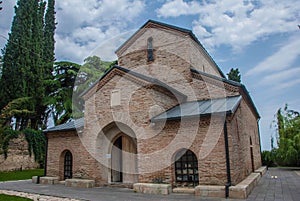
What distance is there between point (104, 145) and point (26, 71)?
1565 cm

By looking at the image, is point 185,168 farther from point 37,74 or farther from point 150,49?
point 37,74

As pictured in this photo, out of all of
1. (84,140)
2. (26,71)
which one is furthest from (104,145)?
(26,71)

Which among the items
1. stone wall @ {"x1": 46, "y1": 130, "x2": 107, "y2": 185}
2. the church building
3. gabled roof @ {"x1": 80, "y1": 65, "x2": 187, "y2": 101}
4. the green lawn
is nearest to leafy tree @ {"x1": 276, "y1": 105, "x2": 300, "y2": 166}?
the church building

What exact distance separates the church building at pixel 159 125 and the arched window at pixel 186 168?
4 cm

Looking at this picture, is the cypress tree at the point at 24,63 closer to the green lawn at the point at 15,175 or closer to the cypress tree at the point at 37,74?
the cypress tree at the point at 37,74

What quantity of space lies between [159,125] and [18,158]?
1502 centimetres

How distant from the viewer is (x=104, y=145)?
38.2 feet

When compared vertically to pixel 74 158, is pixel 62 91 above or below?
above

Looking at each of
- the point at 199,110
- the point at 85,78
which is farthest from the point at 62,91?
the point at 199,110

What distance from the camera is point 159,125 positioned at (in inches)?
386

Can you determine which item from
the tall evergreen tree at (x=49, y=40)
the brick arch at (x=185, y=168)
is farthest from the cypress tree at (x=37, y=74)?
the brick arch at (x=185, y=168)

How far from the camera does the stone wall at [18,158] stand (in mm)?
18680

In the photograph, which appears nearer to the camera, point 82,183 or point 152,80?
point 152,80

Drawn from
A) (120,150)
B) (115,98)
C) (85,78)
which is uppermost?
(85,78)
